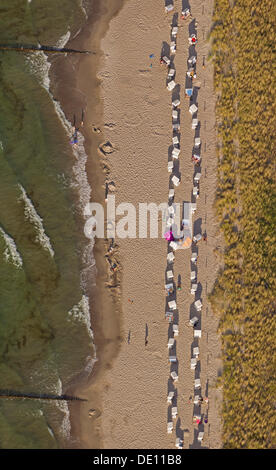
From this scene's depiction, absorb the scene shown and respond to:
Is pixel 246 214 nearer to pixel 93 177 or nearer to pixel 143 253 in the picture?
pixel 143 253

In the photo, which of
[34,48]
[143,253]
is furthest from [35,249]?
[34,48]

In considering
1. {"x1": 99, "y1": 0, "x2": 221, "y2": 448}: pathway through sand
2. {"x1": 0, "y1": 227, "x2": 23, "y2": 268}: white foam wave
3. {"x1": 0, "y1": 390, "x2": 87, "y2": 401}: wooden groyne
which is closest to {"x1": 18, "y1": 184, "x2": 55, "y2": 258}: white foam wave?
{"x1": 0, "y1": 227, "x2": 23, "y2": 268}: white foam wave

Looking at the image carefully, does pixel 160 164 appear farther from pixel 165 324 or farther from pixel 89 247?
pixel 165 324

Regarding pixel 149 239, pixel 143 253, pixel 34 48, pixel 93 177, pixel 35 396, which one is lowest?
pixel 35 396

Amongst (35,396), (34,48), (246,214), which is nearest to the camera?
(35,396)

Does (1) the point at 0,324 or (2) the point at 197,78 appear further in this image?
(2) the point at 197,78
